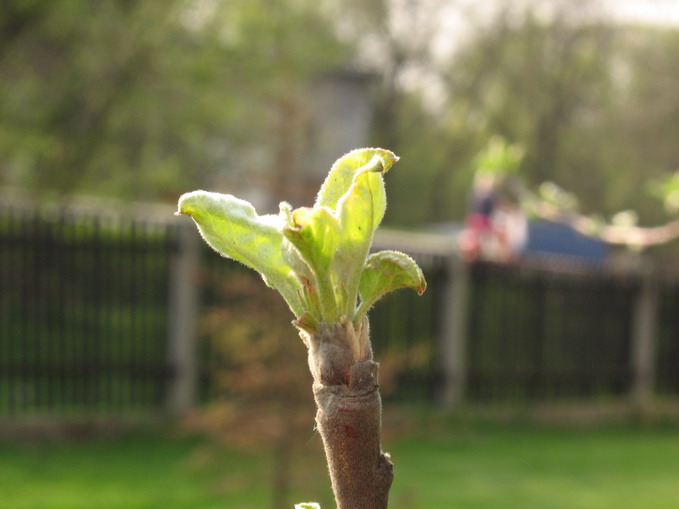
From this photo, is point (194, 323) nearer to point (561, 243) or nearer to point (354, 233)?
point (561, 243)

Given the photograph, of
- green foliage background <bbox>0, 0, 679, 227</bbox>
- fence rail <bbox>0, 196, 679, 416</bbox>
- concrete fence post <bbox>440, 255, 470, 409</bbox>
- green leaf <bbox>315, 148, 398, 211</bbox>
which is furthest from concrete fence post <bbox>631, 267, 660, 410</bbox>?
green leaf <bbox>315, 148, 398, 211</bbox>

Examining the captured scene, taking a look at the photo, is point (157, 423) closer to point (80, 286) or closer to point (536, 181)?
point (80, 286)

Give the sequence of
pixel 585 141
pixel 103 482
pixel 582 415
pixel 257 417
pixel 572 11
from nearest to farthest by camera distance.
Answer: pixel 257 417, pixel 103 482, pixel 582 415, pixel 572 11, pixel 585 141

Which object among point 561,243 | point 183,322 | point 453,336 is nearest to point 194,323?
point 183,322

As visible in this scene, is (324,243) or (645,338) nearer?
(324,243)

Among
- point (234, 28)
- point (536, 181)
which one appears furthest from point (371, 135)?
point (234, 28)

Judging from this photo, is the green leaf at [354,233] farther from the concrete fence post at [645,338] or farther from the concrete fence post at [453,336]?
the concrete fence post at [645,338]
